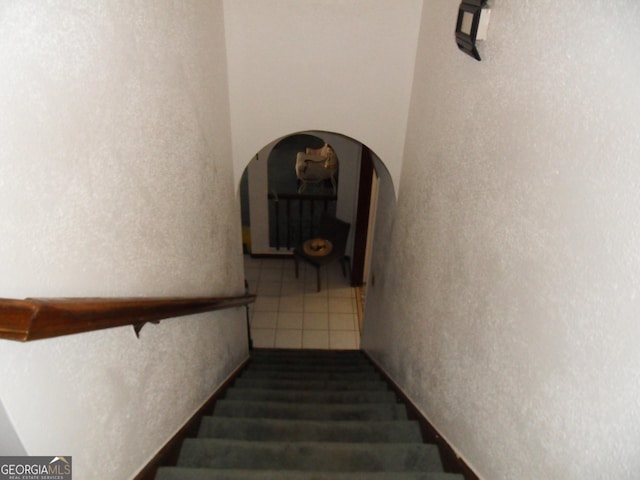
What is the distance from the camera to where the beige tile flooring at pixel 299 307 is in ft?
18.6

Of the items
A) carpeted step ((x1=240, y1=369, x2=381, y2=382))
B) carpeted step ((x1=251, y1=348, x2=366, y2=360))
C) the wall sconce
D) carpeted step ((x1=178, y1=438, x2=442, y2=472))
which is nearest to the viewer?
the wall sconce

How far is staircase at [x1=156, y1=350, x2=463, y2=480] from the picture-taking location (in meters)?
2.08

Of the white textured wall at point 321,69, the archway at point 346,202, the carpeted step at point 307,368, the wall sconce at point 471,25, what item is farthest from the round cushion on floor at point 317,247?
the wall sconce at point 471,25

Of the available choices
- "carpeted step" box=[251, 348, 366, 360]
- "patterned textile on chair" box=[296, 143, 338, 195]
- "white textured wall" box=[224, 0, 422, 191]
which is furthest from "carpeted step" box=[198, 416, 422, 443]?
"patterned textile on chair" box=[296, 143, 338, 195]

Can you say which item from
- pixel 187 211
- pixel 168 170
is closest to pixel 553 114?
pixel 168 170

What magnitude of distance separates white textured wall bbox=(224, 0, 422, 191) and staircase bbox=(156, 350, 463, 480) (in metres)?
1.74

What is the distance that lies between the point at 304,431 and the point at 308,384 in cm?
118

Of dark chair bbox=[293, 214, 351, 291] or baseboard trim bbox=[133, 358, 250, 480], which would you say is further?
dark chair bbox=[293, 214, 351, 291]

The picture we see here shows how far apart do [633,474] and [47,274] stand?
5.08ft

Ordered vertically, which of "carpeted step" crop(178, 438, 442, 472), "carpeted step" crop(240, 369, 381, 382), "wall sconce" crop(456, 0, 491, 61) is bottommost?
"carpeted step" crop(240, 369, 381, 382)

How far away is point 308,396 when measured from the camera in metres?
3.32

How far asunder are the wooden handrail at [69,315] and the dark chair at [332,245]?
15.2 feet

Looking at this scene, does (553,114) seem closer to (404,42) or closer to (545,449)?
(545,449)

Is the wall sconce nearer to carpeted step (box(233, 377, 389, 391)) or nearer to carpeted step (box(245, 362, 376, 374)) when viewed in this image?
carpeted step (box(233, 377, 389, 391))
